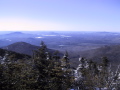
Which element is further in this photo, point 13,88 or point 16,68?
point 16,68

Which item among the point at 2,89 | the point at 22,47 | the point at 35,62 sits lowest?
the point at 22,47

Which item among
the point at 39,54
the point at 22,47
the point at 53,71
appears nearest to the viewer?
the point at 53,71

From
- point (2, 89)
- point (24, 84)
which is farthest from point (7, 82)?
point (24, 84)

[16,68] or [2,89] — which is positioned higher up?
[16,68]

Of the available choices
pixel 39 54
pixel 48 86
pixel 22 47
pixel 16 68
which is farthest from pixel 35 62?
pixel 22 47

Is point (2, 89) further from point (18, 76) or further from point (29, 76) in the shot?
point (29, 76)

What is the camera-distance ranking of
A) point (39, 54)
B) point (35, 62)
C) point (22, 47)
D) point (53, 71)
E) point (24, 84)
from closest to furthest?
point (24, 84) < point (53, 71) < point (35, 62) < point (39, 54) < point (22, 47)

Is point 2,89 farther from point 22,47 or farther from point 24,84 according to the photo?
point 22,47

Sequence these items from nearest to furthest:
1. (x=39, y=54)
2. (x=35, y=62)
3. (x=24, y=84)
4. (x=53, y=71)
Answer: (x=24, y=84)
(x=53, y=71)
(x=35, y=62)
(x=39, y=54)

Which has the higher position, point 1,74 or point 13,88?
point 1,74
